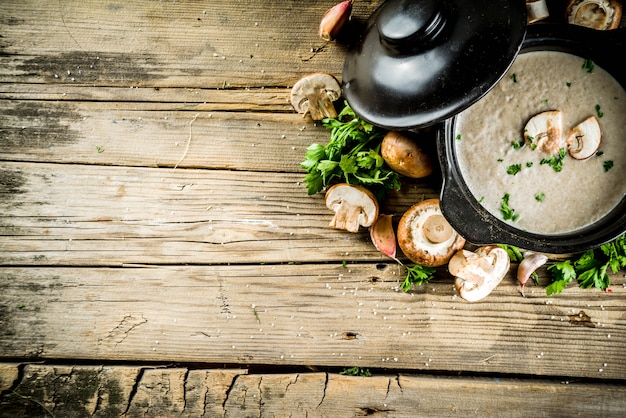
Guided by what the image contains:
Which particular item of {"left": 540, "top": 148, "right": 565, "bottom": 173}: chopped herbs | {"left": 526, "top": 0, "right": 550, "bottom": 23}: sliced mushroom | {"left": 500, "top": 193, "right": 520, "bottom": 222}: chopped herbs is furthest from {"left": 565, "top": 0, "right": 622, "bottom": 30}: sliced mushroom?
{"left": 500, "top": 193, "right": 520, "bottom": 222}: chopped herbs

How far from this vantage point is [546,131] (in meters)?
1.34

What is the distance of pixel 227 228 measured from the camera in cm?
161

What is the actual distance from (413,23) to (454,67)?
16cm

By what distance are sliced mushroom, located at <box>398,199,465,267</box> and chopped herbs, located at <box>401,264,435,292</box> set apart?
3 centimetres

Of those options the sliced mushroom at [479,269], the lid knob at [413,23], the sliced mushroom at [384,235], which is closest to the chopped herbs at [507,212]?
the sliced mushroom at [479,269]

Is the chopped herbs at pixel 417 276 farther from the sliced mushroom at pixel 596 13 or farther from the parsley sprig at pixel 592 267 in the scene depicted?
the sliced mushroom at pixel 596 13

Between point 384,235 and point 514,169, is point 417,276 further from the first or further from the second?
point 514,169

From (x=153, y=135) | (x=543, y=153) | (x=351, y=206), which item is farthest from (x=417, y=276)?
(x=153, y=135)

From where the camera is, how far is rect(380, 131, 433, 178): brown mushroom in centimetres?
137

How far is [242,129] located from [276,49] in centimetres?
31

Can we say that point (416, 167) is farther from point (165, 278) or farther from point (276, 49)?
point (165, 278)

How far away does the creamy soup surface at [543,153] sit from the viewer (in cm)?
137

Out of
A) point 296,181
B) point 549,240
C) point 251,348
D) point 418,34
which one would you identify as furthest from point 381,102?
point 251,348

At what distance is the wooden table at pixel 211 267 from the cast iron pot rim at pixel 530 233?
0.25 meters
